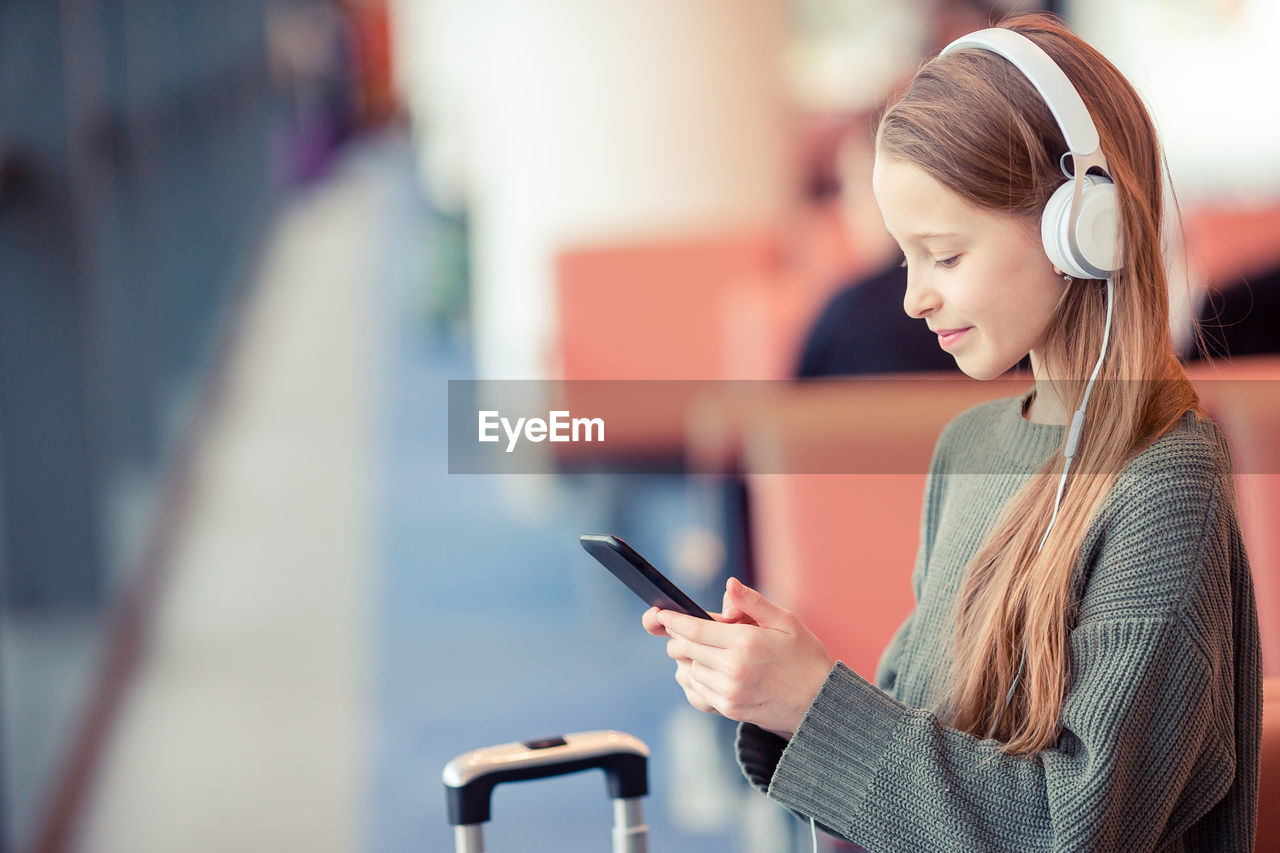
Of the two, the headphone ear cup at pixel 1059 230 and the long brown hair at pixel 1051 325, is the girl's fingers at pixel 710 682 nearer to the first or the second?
the long brown hair at pixel 1051 325

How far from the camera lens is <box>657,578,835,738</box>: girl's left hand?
728 mm

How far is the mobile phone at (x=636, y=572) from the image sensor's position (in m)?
0.74

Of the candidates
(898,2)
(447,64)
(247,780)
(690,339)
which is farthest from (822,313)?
(898,2)

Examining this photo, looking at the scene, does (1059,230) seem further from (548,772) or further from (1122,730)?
(548,772)

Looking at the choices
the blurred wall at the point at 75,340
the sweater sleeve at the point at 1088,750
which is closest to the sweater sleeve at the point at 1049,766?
the sweater sleeve at the point at 1088,750

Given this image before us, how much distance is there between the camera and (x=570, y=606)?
356 cm

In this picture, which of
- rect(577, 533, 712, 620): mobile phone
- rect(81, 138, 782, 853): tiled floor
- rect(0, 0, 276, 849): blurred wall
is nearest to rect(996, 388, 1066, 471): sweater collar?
rect(577, 533, 712, 620): mobile phone

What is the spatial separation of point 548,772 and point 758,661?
0.29 meters

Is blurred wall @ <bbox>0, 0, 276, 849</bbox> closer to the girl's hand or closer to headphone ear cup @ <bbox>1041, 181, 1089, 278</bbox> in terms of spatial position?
the girl's hand

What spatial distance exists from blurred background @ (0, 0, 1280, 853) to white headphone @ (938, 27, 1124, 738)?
99 millimetres

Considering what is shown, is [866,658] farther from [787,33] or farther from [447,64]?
[447,64]

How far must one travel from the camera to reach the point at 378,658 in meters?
3.26

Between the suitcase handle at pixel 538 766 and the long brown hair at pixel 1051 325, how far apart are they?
0.95 ft

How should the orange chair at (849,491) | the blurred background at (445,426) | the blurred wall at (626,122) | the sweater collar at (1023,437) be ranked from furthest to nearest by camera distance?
1. the blurred wall at (626,122)
2. the blurred background at (445,426)
3. the orange chair at (849,491)
4. the sweater collar at (1023,437)
